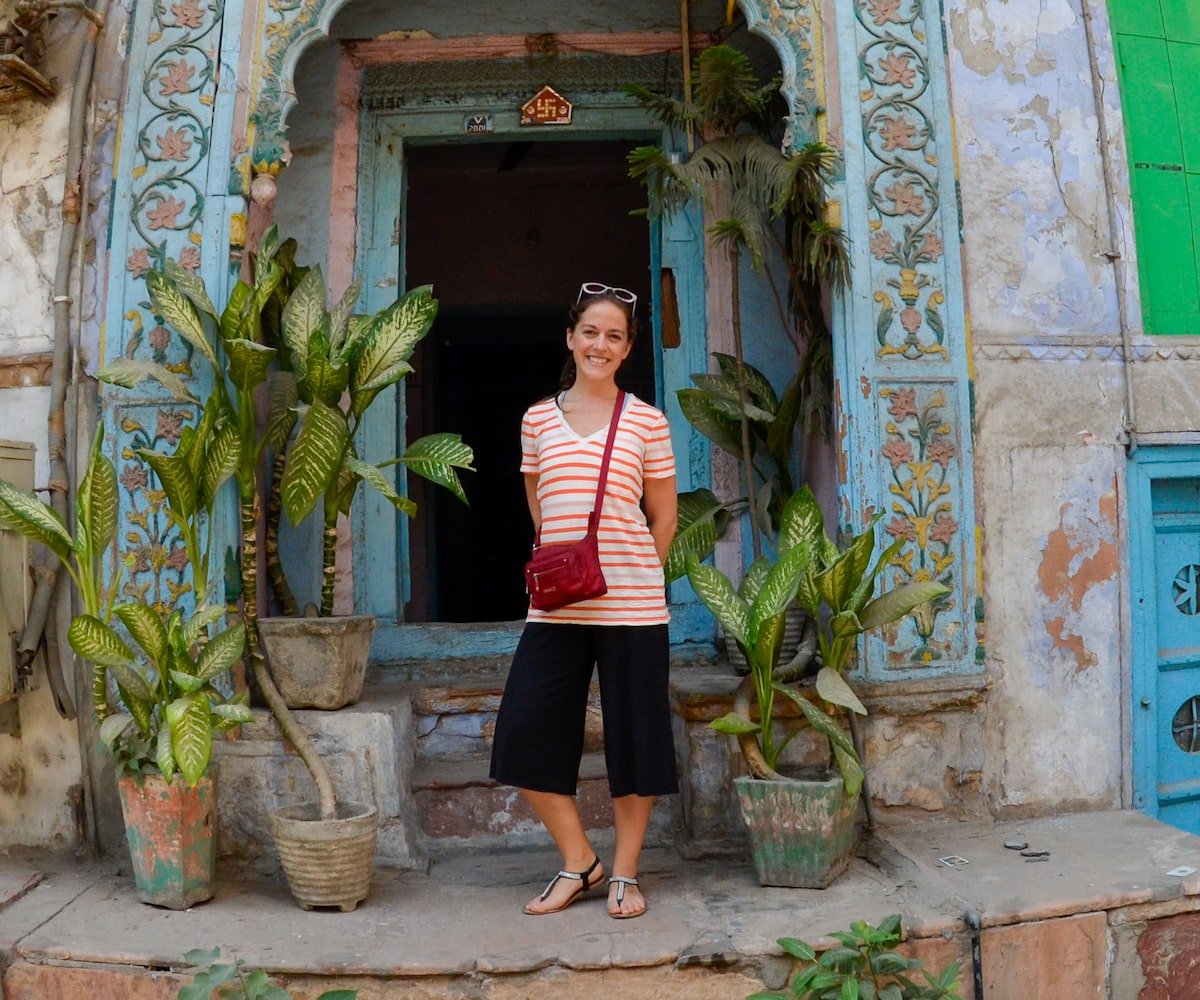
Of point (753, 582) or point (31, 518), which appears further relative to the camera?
point (753, 582)

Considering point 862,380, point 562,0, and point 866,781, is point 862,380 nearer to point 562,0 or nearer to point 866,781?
point 866,781

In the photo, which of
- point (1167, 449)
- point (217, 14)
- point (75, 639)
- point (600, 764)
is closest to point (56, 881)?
point (75, 639)

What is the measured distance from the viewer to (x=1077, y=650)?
4.18 m

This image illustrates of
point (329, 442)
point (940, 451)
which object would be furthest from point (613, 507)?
point (940, 451)

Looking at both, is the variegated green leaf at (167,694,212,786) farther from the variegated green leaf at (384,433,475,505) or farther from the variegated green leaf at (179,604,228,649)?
the variegated green leaf at (384,433,475,505)

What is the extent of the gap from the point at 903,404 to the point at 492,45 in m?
2.21

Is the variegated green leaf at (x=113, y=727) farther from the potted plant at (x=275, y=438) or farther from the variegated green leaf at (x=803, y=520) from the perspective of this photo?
the variegated green leaf at (x=803, y=520)

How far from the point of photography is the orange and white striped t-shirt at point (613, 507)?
127 inches

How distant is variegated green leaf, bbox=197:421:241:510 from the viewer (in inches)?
144

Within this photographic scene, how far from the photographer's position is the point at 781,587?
3.43m

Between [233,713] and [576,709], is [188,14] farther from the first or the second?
[576,709]

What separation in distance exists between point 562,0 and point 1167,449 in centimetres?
290

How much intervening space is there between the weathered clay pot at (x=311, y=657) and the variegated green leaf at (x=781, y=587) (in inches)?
51.5

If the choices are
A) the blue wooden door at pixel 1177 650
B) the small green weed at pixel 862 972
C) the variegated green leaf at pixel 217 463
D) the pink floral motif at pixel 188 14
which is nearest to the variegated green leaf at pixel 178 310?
the variegated green leaf at pixel 217 463
